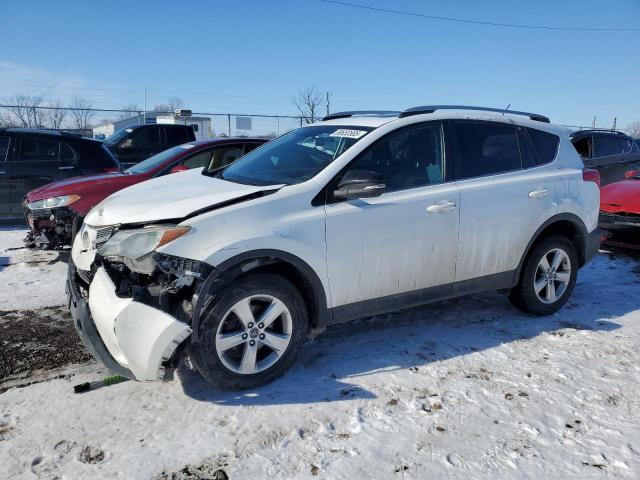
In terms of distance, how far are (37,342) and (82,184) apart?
2.55 m

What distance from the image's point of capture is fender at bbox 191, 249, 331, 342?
10.0ft

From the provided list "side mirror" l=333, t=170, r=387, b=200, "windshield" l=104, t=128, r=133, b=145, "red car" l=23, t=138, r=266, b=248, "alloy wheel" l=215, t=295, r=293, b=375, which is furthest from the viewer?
"windshield" l=104, t=128, r=133, b=145

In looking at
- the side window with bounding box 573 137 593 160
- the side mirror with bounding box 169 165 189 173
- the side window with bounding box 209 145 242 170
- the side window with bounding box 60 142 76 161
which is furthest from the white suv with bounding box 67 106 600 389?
the side window with bounding box 573 137 593 160

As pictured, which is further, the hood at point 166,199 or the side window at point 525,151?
the side window at point 525,151

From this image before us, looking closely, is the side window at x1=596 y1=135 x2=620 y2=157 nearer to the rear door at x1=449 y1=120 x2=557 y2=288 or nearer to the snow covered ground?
the rear door at x1=449 y1=120 x2=557 y2=288

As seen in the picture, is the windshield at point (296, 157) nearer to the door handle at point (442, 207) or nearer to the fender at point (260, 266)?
the fender at point (260, 266)

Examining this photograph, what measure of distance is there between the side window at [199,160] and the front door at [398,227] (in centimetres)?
368

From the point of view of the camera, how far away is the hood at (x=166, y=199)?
3246mm

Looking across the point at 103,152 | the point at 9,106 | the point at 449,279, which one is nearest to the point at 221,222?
the point at 449,279

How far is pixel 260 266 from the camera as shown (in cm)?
325

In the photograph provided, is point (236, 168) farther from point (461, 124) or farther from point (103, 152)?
point (103, 152)

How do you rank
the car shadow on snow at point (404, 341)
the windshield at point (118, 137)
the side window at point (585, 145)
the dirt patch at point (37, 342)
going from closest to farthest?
the car shadow on snow at point (404, 341)
the dirt patch at point (37, 342)
the side window at point (585, 145)
the windshield at point (118, 137)

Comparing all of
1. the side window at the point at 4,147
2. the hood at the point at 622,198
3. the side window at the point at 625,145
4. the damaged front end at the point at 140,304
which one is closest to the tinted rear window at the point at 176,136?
the side window at the point at 4,147

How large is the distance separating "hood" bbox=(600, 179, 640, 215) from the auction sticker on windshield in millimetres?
4742
